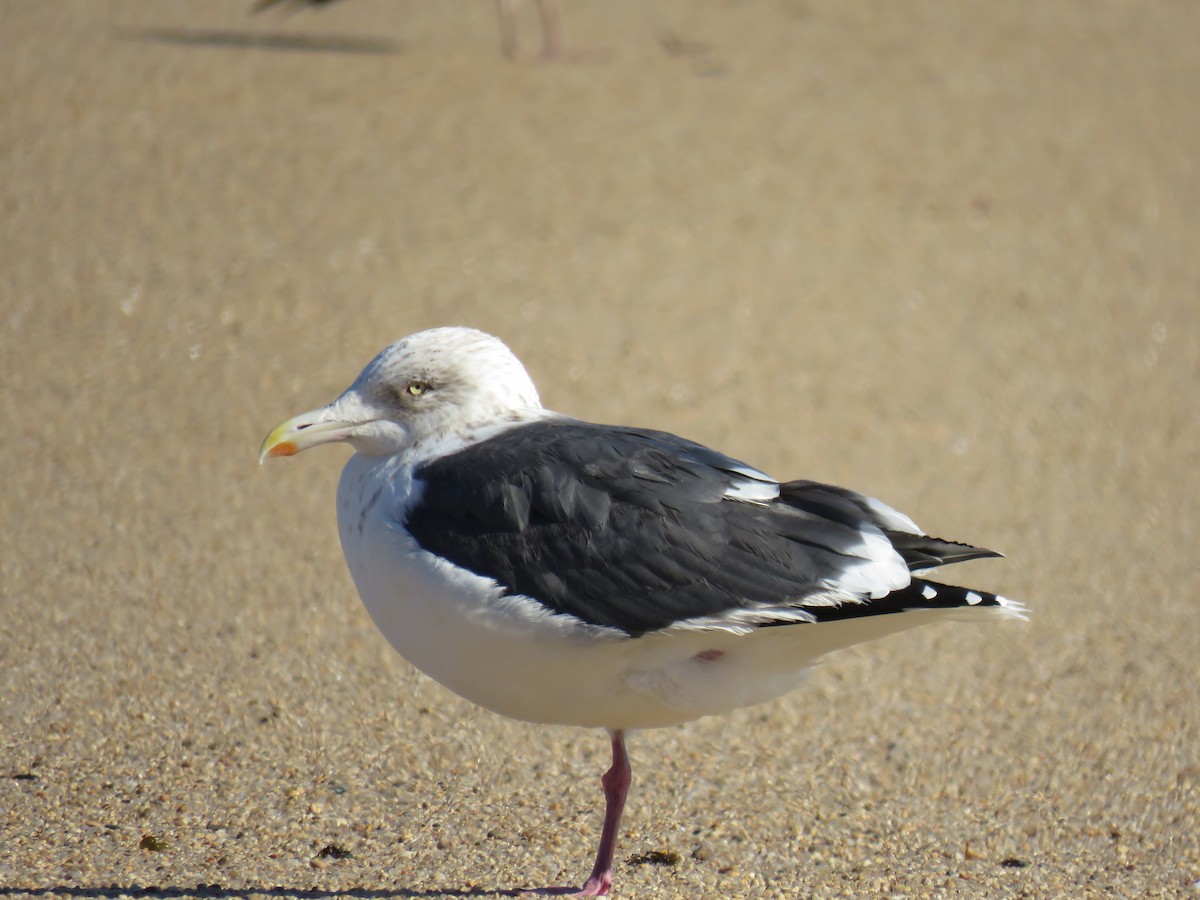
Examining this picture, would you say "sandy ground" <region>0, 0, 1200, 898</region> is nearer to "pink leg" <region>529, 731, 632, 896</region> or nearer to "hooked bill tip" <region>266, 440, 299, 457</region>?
"pink leg" <region>529, 731, 632, 896</region>

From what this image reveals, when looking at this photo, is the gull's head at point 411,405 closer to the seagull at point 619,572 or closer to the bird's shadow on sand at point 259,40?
the seagull at point 619,572

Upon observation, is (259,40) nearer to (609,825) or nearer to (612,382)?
(612,382)

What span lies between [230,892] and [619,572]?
1.13 m

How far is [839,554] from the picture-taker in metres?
3.03

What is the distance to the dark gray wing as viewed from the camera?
296 centimetres

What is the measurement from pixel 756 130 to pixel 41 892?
6.79m

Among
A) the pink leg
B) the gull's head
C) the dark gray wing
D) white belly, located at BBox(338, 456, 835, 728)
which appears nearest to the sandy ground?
the pink leg

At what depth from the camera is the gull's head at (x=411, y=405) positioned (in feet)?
10.8

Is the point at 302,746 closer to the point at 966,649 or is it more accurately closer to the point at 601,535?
the point at 601,535

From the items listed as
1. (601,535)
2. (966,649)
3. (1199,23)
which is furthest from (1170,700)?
(1199,23)

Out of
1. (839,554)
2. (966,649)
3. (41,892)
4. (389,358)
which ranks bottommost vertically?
(966,649)

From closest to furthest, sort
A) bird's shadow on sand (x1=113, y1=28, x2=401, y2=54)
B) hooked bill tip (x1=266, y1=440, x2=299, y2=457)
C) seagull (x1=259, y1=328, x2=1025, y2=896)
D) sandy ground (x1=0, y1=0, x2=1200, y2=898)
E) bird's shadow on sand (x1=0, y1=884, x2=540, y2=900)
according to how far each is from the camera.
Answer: seagull (x1=259, y1=328, x2=1025, y2=896) → bird's shadow on sand (x1=0, y1=884, x2=540, y2=900) → hooked bill tip (x1=266, y1=440, x2=299, y2=457) → sandy ground (x1=0, y1=0, x2=1200, y2=898) → bird's shadow on sand (x1=113, y1=28, x2=401, y2=54)

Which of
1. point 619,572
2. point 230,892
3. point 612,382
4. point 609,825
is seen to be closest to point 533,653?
point 619,572

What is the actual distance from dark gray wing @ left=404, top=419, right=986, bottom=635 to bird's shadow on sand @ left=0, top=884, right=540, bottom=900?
811 millimetres
